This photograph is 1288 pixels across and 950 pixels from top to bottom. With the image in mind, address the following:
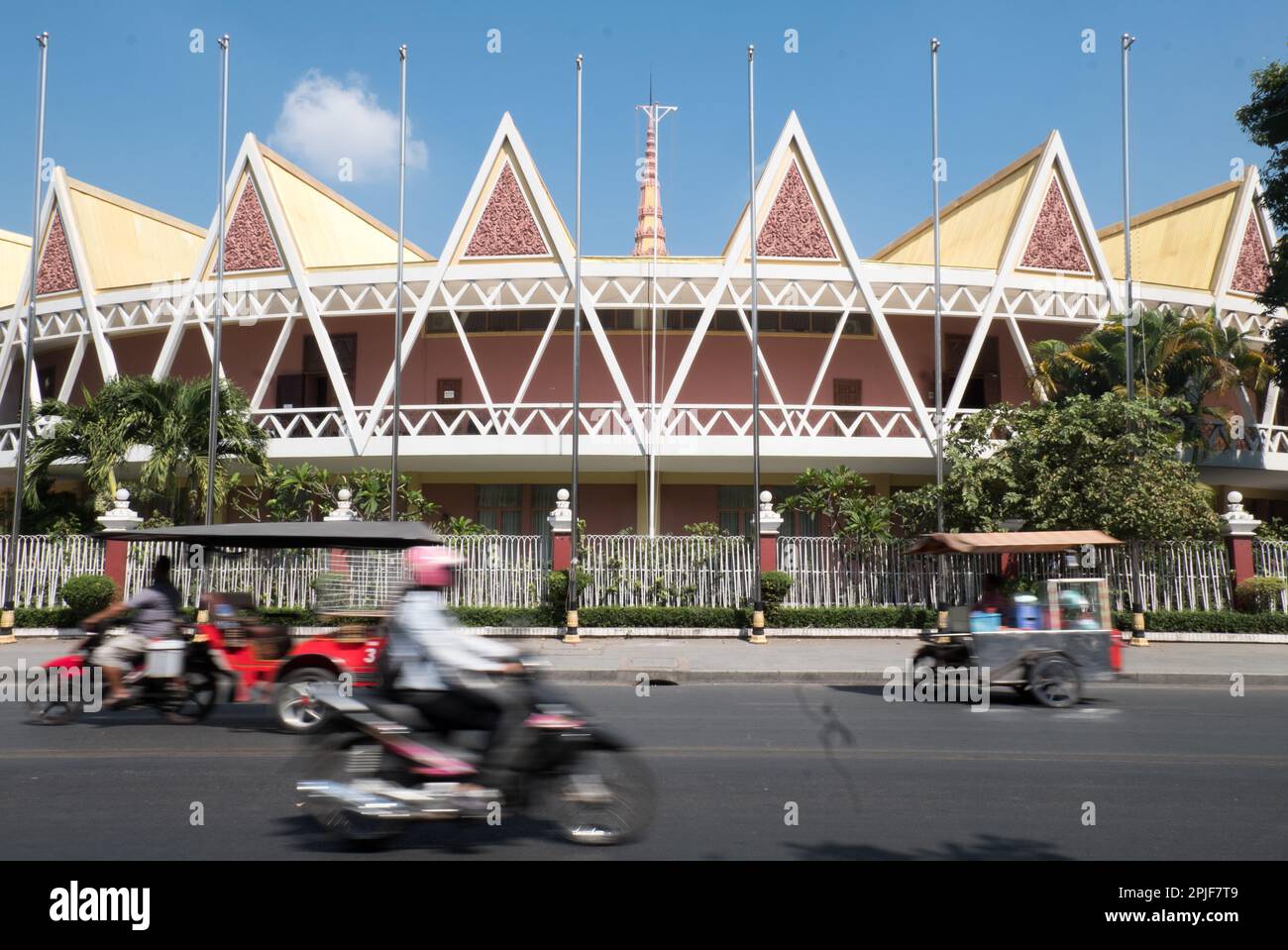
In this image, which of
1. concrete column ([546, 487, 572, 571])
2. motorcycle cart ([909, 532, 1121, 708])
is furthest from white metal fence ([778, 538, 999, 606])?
motorcycle cart ([909, 532, 1121, 708])

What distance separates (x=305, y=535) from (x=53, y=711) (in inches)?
114

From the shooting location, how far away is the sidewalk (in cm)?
1398

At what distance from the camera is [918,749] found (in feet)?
26.7

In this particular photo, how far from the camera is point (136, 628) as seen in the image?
953 centimetres

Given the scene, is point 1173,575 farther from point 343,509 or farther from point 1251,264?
point 343,509

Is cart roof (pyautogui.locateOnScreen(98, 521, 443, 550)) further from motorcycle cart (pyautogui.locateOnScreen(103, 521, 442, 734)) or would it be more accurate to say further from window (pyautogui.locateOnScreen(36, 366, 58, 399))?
window (pyautogui.locateOnScreen(36, 366, 58, 399))

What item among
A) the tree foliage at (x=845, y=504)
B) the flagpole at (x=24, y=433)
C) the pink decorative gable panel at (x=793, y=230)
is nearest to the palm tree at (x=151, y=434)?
the flagpole at (x=24, y=433)

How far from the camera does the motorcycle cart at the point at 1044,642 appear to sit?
11.3m

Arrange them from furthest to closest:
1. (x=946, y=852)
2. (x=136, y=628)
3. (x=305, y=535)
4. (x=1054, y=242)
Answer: (x=1054, y=242) < (x=136, y=628) < (x=305, y=535) < (x=946, y=852)

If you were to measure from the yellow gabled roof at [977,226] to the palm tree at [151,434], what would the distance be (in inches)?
651

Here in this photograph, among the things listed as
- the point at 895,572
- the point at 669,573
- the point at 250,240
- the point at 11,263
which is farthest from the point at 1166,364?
the point at 11,263

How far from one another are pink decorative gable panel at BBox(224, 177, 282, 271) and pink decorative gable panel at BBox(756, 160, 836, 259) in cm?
1177

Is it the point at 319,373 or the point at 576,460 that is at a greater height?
the point at 319,373

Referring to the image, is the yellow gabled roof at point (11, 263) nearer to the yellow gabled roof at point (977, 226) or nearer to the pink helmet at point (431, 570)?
the yellow gabled roof at point (977, 226)
